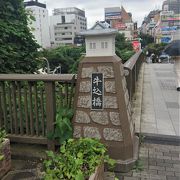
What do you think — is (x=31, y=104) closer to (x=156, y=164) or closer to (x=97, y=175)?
(x=97, y=175)

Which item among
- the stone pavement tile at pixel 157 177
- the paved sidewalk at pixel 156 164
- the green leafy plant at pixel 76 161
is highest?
the green leafy plant at pixel 76 161

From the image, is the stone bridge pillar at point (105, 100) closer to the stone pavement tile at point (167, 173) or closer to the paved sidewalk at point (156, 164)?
the paved sidewalk at point (156, 164)

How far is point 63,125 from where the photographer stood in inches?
121

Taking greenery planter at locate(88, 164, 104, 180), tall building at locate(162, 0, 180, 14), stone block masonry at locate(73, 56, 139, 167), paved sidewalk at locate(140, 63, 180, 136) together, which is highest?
tall building at locate(162, 0, 180, 14)

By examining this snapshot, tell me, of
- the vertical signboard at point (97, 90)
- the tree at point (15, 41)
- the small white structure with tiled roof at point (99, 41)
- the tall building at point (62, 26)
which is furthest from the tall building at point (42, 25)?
the vertical signboard at point (97, 90)

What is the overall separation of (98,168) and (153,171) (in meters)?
0.87

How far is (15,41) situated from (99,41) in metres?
3.01

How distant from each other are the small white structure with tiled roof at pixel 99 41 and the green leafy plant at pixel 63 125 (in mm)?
801

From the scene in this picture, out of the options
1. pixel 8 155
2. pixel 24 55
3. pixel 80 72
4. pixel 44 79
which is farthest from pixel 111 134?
pixel 24 55

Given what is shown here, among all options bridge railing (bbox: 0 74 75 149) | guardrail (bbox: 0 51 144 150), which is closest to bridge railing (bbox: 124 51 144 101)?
guardrail (bbox: 0 51 144 150)

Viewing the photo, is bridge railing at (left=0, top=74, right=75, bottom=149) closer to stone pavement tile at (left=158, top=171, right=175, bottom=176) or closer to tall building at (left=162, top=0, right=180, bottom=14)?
stone pavement tile at (left=158, top=171, right=175, bottom=176)

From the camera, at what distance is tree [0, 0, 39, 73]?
4840 mm

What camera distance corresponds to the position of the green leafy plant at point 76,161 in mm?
2268

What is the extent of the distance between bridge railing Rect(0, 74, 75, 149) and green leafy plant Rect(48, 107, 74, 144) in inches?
4.0
